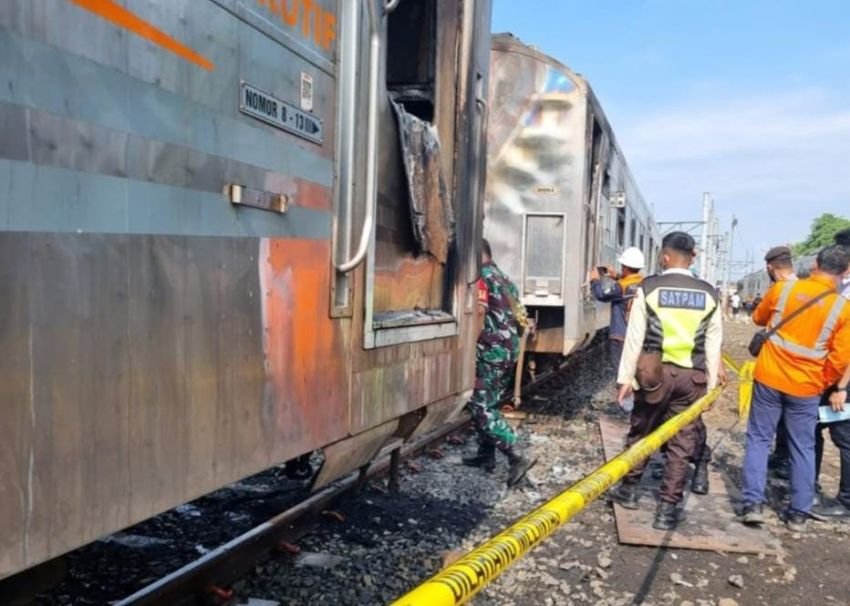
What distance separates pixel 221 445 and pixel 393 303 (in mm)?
1312

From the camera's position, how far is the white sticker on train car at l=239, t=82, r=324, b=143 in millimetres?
1968

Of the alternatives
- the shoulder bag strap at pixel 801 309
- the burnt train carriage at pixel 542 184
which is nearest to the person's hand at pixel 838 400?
the shoulder bag strap at pixel 801 309

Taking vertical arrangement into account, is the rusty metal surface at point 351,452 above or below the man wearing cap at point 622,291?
below

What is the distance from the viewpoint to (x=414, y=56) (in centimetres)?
370

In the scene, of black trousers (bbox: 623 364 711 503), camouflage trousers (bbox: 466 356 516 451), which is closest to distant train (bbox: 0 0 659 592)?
camouflage trousers (bbox: 466 356 516 451)

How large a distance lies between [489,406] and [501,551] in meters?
3.67

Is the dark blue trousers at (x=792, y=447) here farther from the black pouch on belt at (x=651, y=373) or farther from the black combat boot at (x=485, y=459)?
the black combat boot at (x=485, y=459)

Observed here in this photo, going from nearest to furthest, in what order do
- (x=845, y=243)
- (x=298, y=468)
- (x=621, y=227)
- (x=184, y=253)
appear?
(x=184, y=253)
(x=298, y=468)
(x=845, y=243)
(x=621, y=227)

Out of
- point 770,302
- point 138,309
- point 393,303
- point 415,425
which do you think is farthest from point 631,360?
point 138,309

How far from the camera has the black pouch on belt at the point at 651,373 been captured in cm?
501

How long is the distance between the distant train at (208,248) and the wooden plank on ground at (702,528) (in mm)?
1970

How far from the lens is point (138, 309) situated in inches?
62.7

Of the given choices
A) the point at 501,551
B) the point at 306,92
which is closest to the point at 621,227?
the point at 306,92

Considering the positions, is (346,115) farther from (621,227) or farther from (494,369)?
(621,227)
